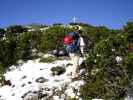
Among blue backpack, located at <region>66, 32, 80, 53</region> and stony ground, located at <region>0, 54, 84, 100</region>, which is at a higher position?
blue backpack, located at <region>66, 32, 80, 53</region>

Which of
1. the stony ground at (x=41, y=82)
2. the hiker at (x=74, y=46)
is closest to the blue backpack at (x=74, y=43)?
the hiker at (x=74, y=46)

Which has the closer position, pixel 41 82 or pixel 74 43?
pixel 74 43

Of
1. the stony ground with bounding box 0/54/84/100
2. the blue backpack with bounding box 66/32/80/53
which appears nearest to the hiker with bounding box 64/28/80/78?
the blue backpack with bounding box 66/32/80/53

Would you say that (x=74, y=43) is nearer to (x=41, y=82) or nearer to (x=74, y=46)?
(x=74, y=46)

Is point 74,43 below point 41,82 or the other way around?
the other way around

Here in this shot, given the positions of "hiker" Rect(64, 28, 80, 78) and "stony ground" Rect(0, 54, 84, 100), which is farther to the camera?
"hiker" Rect(64, 28, 80, 78)

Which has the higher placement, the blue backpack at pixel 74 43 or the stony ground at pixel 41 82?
the blue backpack at pixel 74 43

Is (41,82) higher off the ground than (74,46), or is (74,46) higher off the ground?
(74,46)

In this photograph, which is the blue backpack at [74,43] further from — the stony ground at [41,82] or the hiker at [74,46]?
the stony ground at [41,82]

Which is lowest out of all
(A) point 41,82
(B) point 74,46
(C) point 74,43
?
(A) point 41,82

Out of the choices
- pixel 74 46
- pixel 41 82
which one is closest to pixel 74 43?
pixel 74 46

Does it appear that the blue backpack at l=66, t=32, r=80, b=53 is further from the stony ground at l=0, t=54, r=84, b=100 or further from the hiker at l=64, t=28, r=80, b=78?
the stony ground at l=0, t=54, r=84, b=100

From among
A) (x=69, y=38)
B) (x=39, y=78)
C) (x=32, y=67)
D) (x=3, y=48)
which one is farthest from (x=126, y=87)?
(x=3, y=48)

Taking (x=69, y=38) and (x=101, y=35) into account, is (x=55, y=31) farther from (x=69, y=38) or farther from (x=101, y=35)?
(x=69, y=38)
